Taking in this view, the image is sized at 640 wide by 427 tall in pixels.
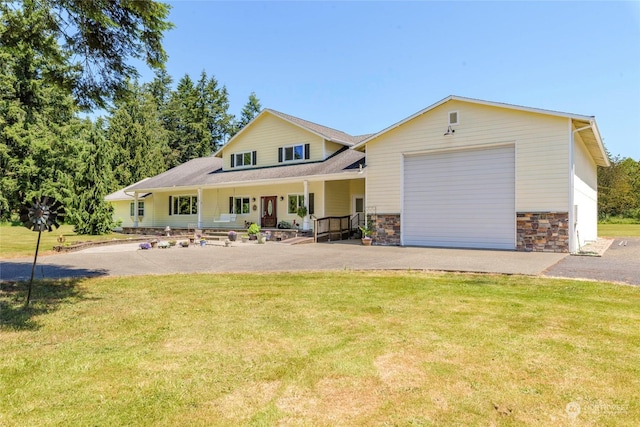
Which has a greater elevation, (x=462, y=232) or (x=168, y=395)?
(x=462, y=232)

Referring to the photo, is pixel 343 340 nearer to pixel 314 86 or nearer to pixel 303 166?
pixel 303 166

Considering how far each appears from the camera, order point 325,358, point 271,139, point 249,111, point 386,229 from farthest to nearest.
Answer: point 249,111, point 271,139, point 386,229, point 325,358

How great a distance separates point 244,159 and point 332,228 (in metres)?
8.56

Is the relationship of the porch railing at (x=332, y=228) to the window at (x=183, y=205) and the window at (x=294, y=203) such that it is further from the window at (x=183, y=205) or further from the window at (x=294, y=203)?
the window at (x=183, y=205)

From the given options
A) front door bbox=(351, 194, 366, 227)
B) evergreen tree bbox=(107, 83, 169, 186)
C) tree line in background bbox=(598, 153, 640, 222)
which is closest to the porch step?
front door bbox=(351, 194, 366, 227)

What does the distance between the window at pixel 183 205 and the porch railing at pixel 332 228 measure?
11116mm

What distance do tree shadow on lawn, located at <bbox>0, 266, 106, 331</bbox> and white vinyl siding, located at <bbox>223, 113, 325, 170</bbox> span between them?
14.3 meters

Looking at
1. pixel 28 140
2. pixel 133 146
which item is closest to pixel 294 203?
pixel 28 140

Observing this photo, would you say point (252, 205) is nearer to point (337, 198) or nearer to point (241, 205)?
point (241, 205)

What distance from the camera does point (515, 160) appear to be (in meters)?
12.6

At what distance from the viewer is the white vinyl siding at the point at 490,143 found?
39.2 feet

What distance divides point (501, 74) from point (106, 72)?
12214 mm

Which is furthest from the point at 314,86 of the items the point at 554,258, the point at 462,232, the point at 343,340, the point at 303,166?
the point at 343,340

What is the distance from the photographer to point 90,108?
9.00 m
